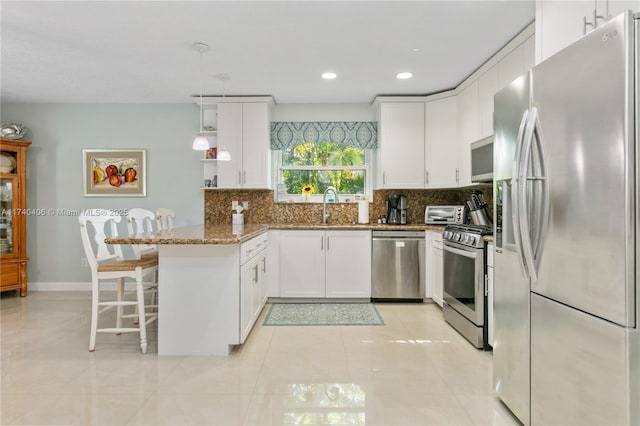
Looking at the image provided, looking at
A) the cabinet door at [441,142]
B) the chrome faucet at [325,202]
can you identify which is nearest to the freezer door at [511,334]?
the cabinet door at [441,142]

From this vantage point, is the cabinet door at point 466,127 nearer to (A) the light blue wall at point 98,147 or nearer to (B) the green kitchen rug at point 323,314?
(A) the light blue wall at point 98,147

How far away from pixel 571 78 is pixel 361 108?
140 inches

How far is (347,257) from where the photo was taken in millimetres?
4297

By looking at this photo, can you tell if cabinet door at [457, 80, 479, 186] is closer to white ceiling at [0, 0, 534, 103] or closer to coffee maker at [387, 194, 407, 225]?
white ceiling at [0, 0, 534, 103]

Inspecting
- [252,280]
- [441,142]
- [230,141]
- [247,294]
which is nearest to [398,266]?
[441,142]

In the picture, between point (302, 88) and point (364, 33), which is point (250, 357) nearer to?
point (364, 33)

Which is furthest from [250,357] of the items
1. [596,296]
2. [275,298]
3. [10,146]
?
[10,146]

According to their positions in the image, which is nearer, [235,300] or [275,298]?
[235,300]

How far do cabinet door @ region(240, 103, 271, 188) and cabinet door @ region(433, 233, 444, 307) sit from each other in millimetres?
2113

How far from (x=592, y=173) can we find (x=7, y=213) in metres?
A: 5.83

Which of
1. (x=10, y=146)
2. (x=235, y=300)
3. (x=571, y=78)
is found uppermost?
(x=10, y=146)

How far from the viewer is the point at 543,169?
Result: 1.58m

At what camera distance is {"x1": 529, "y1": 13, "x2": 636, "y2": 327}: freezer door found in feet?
3.96

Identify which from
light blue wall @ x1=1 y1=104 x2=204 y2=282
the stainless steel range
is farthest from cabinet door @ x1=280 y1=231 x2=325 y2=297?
light blue wall @ x1=1 y1=104 x2=204 y2=282
